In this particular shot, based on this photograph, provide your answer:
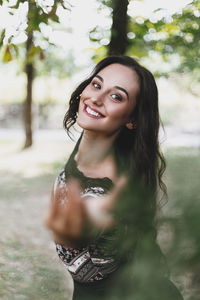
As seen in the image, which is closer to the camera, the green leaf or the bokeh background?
the bokeh background

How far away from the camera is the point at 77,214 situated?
0.63 m

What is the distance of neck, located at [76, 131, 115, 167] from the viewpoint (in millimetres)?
1669

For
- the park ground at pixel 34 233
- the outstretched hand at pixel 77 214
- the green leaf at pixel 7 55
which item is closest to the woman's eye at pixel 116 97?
the park ground at pixel 34 233

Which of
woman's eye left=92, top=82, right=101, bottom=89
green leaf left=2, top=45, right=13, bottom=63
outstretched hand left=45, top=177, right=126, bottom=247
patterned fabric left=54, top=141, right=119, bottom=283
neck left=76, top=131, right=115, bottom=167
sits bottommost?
patterned fabric left=54, top=141, right=119, bottom=283

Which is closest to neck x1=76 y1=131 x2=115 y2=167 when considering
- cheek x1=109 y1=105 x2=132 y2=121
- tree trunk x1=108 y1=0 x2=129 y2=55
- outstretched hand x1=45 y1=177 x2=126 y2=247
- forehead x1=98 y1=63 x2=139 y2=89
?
cheek x1=109 y1=105 x2=132 y2=121

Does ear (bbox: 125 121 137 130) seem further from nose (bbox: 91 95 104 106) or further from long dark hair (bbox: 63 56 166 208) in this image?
nose (bbox: 91 95 104 106)

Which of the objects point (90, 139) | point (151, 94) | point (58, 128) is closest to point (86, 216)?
point (90, 139)

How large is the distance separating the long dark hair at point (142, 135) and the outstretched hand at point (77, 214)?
3.08 feet

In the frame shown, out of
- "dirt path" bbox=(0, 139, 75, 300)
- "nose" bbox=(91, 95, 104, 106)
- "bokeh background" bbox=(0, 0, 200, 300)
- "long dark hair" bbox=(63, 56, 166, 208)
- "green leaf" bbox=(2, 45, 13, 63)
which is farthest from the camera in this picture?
"dirt path" bbox=(0, 139, 75, 300)

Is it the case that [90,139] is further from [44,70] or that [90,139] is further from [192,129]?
[192,129]

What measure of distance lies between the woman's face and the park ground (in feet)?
1.04

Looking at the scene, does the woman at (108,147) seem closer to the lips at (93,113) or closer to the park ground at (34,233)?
the lips at (93,113)

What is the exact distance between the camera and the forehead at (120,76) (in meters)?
1.58

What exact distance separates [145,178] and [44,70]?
1464 cm
